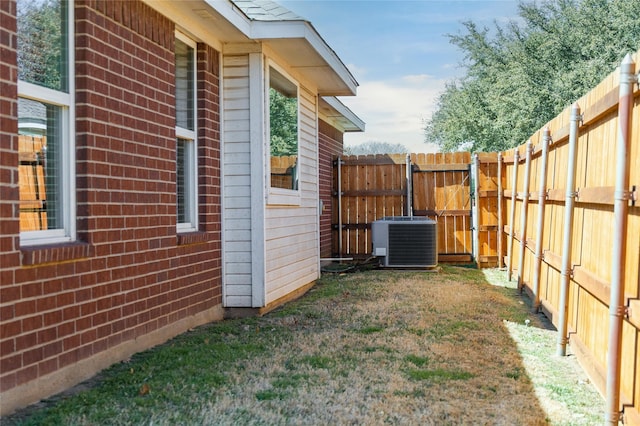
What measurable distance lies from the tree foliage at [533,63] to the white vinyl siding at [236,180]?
571 inches

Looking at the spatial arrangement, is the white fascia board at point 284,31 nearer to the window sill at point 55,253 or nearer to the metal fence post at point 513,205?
the window sill at point 55,253

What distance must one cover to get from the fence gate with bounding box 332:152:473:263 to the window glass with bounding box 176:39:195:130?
694 centimetres

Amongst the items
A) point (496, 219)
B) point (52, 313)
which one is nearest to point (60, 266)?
point (52, 313)

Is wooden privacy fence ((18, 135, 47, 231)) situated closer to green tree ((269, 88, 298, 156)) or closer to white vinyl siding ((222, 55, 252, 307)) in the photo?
white vinyl siding ((222, 55, 252, 307))

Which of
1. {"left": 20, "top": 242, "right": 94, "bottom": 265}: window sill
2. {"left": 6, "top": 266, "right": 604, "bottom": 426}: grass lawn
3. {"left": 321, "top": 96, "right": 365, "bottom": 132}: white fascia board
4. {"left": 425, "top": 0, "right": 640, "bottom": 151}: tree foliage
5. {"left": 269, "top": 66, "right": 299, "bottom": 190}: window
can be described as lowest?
{"left": 6, "top": 266, "right": 604, "bottom": 426}: grass lawn

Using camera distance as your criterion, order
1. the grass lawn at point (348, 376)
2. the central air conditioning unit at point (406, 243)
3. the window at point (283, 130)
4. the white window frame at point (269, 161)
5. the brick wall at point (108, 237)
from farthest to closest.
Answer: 1. the central air conditioning unit at point (406, 243)
2. the window at point (283, 130)
3. the white window frame at point (269, 161)
4. the grass lawn at point (348, 376)
5. the brick wall at point (108, 237)

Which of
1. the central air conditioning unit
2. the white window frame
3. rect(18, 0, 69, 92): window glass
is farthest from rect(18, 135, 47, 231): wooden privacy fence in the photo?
the central air conditioning unit

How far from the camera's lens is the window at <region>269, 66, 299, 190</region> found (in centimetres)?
744

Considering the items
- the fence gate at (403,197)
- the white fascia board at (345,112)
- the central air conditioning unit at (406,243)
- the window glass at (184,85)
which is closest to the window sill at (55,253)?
the window glass at (184,85)

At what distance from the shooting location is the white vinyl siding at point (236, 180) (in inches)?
269

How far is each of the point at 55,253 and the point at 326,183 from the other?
895 cm

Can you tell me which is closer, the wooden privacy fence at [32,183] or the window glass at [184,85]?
the wooden privacy fence at [32,183]

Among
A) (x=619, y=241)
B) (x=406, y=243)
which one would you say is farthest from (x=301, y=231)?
(x=619, y=241)

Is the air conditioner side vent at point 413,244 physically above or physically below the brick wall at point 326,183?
below
